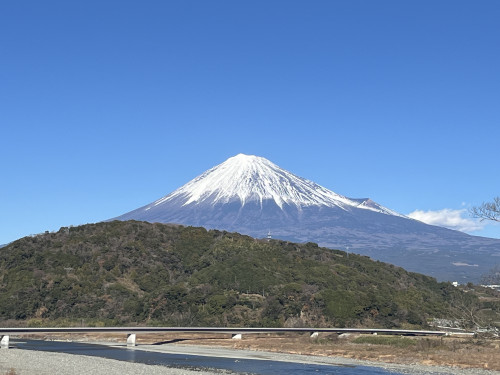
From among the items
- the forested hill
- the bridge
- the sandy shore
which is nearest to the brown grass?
the bridge

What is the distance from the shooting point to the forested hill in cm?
11694

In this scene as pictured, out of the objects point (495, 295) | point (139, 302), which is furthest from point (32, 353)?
point (495, 295)

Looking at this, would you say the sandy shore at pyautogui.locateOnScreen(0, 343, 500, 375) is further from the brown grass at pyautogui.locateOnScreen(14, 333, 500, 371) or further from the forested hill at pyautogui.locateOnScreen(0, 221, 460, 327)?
the forested hill at pyautogui.locateOnScreen(0, 221, 460, 327)

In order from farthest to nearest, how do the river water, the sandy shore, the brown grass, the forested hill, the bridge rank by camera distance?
1. the forested hill
2. the bridge
3. the brown grass
4. the river water
5. the sandy shore

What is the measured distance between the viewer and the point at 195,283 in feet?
425

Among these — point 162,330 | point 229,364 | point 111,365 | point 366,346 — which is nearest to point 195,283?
point 162,330

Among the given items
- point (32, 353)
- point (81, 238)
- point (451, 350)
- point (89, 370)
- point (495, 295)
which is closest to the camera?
point (89, 370)

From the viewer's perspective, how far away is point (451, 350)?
69.2 meters

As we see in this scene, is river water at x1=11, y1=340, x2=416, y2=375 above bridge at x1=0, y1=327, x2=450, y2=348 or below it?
below

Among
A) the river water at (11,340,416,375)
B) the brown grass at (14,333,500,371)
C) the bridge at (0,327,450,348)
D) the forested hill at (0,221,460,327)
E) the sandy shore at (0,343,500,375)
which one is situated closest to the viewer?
the sandy shore at (0,343,500,375)

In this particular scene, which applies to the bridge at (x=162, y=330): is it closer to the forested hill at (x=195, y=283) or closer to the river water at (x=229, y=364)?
the river water at (x=229, y=364)

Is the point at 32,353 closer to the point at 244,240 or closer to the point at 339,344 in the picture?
the point at 339,344

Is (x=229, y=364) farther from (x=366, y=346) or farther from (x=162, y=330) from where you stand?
(x=162, y=330)

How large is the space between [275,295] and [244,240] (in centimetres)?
3579
